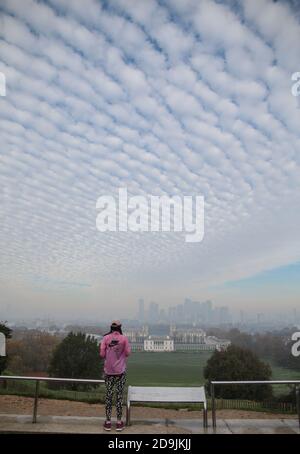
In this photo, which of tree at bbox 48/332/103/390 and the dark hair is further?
tree at bbox 48/332/103/390

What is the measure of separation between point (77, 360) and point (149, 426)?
84.9ft

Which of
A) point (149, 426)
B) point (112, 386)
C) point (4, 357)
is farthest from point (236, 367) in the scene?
point (112, 386)

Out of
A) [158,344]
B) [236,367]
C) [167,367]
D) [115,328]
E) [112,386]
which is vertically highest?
[115,328]

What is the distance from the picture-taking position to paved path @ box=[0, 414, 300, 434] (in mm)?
4602

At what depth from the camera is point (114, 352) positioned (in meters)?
4.70

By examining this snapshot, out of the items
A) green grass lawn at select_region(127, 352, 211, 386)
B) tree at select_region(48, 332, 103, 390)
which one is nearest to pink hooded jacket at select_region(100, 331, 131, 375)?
tree at select_region(48, 332, 103, 390)

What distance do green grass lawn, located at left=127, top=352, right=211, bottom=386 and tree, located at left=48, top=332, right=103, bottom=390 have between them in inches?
637

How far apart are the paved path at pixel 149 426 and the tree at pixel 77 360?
24.2 m

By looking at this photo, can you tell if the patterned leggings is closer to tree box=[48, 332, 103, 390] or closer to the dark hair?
the dark hair

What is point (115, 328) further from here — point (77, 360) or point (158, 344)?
point (158, 344)

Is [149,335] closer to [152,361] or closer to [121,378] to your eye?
[152,361]

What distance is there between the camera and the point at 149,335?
236 feet
